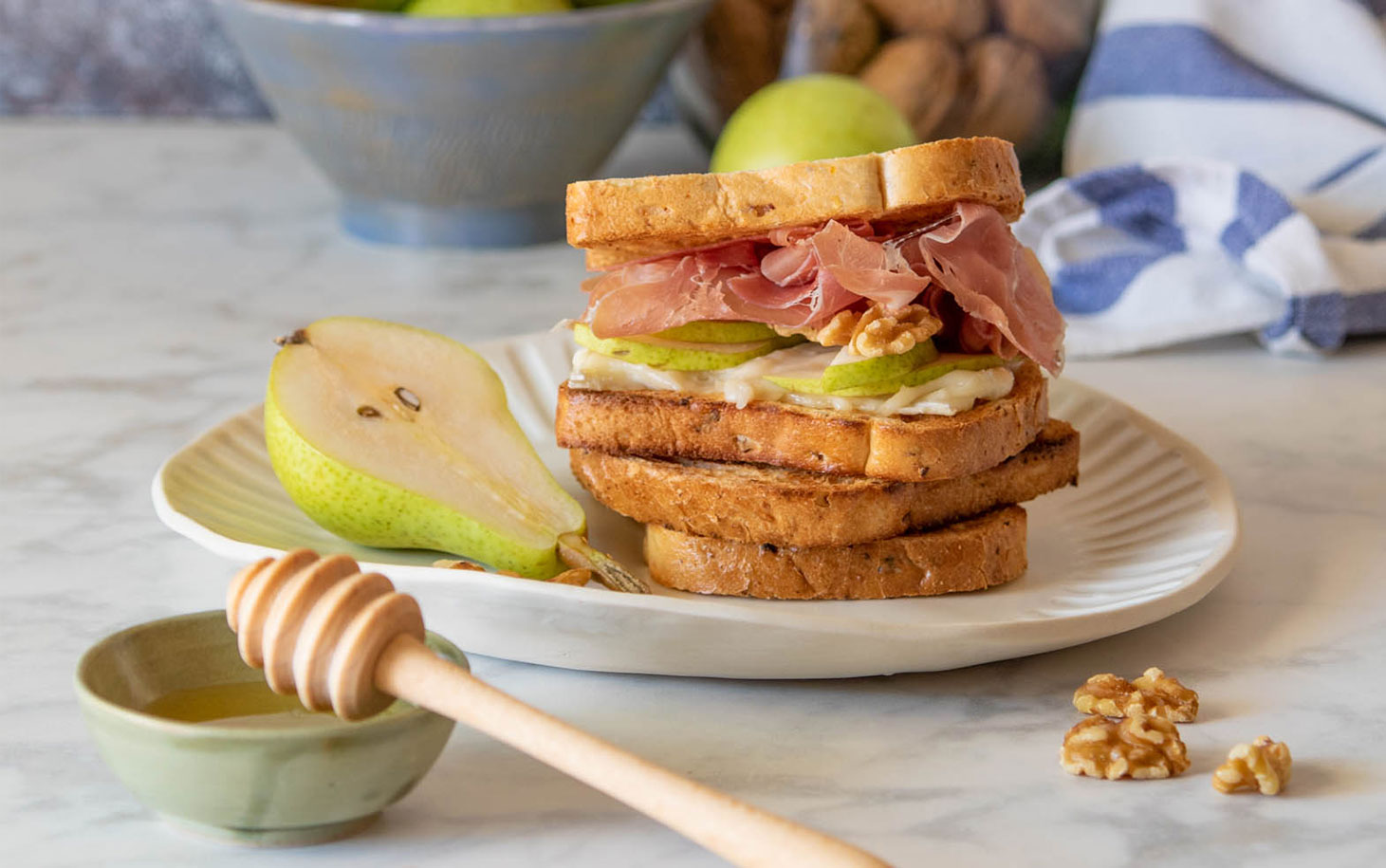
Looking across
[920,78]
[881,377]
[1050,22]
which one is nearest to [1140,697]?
[881,377]

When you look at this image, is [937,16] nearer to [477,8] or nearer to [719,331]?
[477,8]

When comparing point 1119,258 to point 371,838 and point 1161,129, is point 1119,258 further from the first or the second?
point 371,838

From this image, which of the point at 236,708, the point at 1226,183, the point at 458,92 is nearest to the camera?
the point at 236,708

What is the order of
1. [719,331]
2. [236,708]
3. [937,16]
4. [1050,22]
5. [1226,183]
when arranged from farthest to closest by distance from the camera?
[1050,22] → [937,16] → [1226,183] → [719,331] → [236,708]

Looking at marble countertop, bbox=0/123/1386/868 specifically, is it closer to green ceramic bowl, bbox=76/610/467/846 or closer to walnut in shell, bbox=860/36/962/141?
green ceramic bowl, bbox=76/610/467/846

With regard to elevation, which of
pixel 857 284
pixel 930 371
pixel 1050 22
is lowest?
pixel 1050 22

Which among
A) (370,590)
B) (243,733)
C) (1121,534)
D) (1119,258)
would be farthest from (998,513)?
(1119,258)

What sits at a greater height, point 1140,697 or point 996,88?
point 1140,697

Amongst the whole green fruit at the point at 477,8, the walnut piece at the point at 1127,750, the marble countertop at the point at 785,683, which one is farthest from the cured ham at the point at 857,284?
the whole green fruit at the point at 477,8
